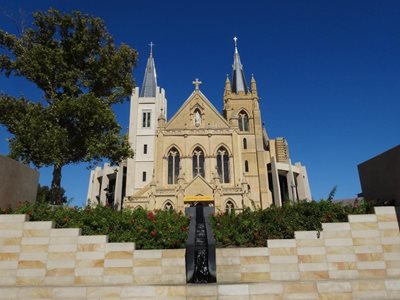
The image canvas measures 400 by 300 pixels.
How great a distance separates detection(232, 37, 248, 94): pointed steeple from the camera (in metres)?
49.6

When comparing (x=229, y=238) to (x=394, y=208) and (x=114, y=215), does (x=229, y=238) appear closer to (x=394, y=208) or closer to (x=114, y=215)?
(x=114, y=215)

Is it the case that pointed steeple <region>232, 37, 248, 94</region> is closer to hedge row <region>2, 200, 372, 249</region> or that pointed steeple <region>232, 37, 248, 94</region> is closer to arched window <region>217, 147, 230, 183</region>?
arched window <region>217, 147, 230, 183</region>

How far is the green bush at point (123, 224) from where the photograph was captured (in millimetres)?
8234

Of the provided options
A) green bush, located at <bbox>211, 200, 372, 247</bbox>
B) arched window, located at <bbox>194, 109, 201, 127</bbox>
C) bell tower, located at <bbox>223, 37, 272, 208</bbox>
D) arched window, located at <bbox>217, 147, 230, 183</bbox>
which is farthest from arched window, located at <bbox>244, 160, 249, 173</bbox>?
green bush, located at <bbox>211, 200, 372, 247</bbox>

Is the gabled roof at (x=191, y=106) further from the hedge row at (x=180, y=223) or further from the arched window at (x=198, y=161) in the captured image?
the hedge row at (x=180, y=223)

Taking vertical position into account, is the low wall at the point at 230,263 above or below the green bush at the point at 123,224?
below

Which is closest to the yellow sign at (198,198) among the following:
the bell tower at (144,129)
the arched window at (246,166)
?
the bell tower at (144,129)

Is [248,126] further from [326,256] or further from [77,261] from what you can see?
[77,261]

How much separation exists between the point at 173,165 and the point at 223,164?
608cm

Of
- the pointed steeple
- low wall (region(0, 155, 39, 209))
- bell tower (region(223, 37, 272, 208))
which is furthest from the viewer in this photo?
the pointed steeple

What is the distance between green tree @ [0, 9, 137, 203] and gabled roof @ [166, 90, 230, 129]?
21.2 metres

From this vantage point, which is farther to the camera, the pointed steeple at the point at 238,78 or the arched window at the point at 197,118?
the pointed steeple at the point at 238,78

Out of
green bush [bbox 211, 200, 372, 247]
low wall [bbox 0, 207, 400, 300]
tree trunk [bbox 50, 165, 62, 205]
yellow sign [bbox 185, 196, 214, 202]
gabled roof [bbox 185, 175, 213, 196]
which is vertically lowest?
low wall [bbox 0, 207, 400, 300]

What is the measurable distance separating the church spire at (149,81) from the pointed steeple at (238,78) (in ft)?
43.4
